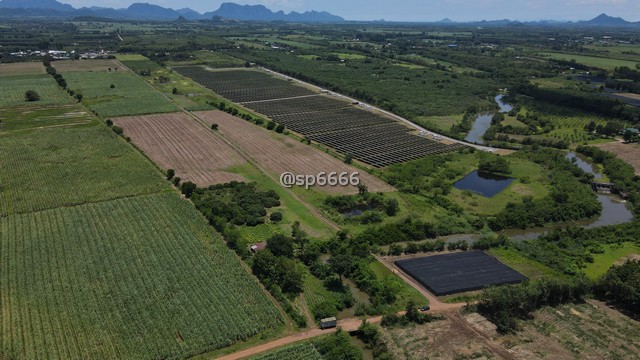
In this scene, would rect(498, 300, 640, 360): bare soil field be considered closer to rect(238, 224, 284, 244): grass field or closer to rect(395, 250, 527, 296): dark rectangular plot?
rect(395, 250, 527, 296): dark rectangular plot

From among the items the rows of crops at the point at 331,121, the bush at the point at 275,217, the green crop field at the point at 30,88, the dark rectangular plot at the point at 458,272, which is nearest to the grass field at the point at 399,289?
the dark rectangular plot at the point at 458,272

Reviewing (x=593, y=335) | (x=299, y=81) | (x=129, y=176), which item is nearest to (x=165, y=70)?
(x=299, y=81)

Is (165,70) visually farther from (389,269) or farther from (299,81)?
(389,269)

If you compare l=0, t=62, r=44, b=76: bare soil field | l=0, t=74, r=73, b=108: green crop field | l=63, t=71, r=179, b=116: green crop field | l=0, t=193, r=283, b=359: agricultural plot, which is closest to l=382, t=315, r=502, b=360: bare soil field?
l=0, t=193, r=283, b=359: agricultural plot

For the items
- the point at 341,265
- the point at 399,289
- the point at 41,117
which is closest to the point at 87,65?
the point at 41,117

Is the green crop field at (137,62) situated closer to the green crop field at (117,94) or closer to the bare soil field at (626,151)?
the green crop field at (117,94)

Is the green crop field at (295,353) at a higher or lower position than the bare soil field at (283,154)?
lower
